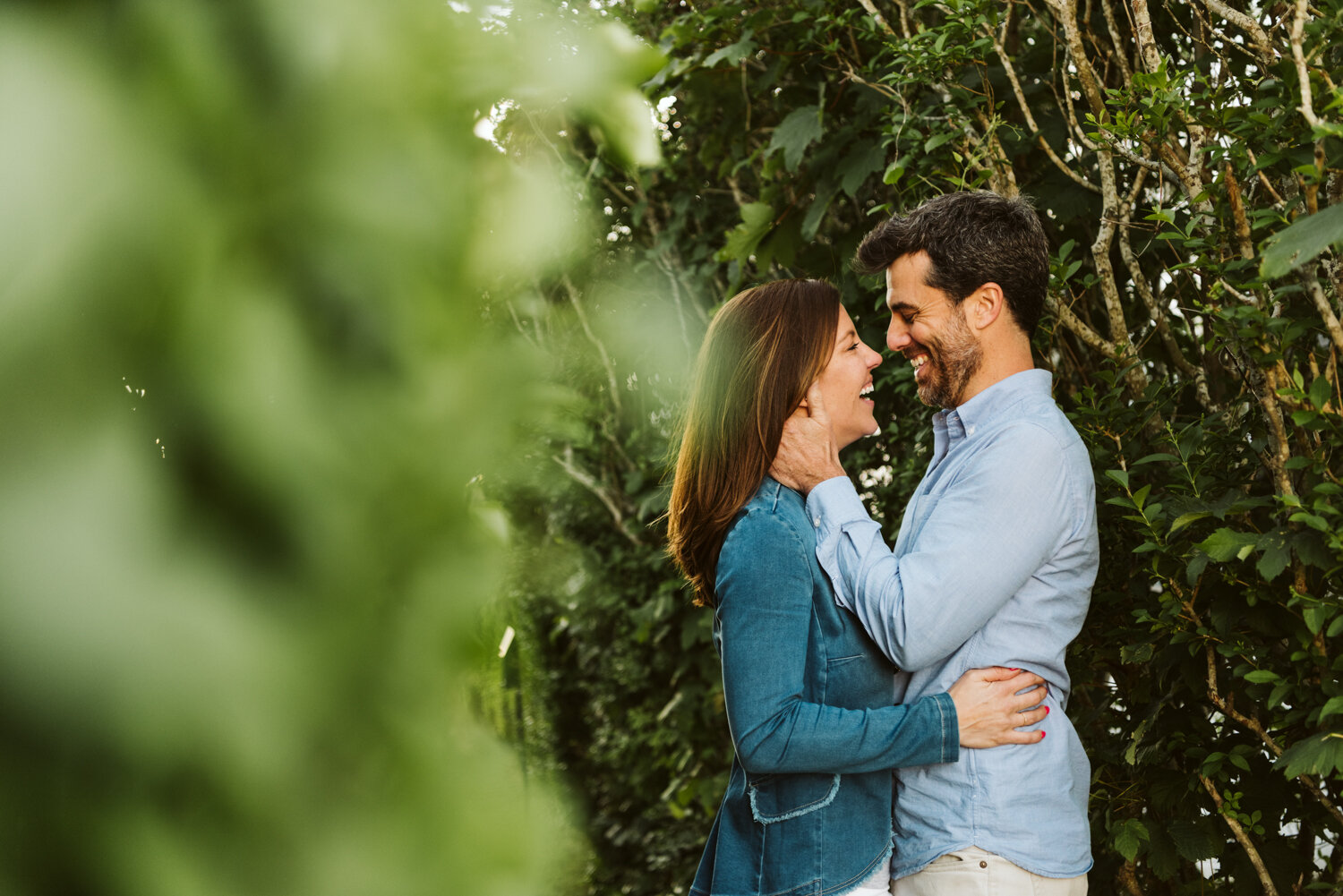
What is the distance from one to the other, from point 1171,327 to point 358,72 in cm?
240

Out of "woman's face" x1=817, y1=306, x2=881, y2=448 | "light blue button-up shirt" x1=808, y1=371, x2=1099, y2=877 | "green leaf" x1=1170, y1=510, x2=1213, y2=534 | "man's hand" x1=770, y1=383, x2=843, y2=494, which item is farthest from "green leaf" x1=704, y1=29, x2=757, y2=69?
"green leaf" x1=1170, y1=510, x2=1213, y2=534

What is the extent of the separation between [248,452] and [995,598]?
151 cm

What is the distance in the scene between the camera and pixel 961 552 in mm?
1636

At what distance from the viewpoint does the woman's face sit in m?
1.92

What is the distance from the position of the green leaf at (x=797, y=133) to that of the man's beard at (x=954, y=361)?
3.27ft

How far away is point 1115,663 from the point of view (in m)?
2.20

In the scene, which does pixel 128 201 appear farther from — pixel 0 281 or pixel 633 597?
pixel 633 597

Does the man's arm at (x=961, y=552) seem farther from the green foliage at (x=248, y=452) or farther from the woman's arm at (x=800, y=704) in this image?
the green foliage at (x=248, y=452)

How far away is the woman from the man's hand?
1.0 inches

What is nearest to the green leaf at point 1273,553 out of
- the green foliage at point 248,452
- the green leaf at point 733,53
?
the green foliage at point 248,452

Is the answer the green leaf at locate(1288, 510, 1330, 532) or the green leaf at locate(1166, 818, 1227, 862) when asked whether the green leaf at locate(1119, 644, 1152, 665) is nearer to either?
the green leaf at locate(1166, 818, 1227, 862)

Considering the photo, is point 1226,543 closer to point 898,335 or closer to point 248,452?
point 898,335

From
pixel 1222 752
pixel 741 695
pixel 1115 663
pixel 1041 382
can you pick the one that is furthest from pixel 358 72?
pixel 1115 663

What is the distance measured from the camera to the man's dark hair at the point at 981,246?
6.23 ft
